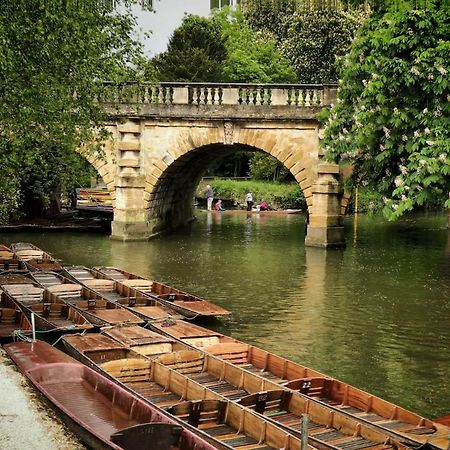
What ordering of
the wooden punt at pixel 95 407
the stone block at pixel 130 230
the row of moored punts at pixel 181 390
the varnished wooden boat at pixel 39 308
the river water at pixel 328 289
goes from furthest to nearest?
the stone block at pixel 130 230
the varnished wooden boat at pixel 39 308
the river water at pixel 328 289
the row of moored punts at pixel 181 390
the wooden punt at pixel 95 407

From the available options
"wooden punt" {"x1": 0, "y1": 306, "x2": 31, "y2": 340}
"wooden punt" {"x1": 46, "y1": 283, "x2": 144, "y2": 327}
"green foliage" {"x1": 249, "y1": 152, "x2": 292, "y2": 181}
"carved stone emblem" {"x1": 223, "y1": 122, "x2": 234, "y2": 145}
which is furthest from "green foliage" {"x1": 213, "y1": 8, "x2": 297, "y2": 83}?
"wooden punt" {"x1": 0, "y1": 306, "x2": 31, "y2": 340}

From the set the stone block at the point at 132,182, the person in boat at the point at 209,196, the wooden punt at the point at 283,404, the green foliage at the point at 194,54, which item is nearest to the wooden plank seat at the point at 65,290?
the wooden punt at the point at 283,404

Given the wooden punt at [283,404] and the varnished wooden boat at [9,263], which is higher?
the varnished wooden boat at [9,263]

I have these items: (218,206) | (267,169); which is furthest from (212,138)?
(267,169)

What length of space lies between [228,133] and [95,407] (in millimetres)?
14762

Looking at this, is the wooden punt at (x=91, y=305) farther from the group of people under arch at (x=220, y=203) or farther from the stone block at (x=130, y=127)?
the group of people under arch at (x=220, y=203)

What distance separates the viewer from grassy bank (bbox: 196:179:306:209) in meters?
36.1

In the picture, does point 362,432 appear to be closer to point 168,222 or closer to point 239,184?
point 168,222

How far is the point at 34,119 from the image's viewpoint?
11250 millimetres

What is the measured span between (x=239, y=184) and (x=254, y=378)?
29494 millimetres

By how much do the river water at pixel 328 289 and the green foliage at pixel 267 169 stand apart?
11.4 metres

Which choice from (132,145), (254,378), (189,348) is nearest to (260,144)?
(132,145)

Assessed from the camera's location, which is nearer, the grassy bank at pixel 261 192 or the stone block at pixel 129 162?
the stone block at pixel 129 162

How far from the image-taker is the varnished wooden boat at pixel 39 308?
11164 mm
